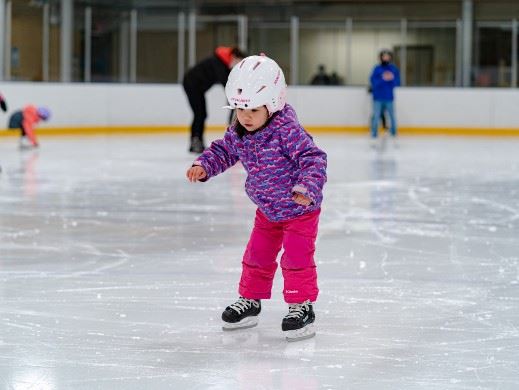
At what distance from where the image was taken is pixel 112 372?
107 inches

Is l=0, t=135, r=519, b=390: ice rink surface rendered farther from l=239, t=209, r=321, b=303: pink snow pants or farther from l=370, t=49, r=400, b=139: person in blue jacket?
l=370, t=49, r=400, b=139: person in blue jacket

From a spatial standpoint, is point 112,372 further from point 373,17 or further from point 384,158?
point 373,17

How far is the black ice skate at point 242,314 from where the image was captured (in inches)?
127

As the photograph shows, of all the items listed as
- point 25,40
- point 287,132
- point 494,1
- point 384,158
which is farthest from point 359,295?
point 494,1

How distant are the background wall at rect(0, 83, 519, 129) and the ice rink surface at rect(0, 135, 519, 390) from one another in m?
8.07

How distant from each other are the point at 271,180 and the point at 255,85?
0.29 metres

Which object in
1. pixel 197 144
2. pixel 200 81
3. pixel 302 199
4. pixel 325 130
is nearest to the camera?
pixel 302 199

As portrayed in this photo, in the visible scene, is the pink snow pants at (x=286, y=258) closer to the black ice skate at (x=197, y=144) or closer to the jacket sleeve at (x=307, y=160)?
the jacket sleeve at (x=307, y=160)

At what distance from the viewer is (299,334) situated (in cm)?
312

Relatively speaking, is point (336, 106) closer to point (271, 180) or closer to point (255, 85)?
point (271, 180)

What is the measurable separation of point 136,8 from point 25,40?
2393 mm

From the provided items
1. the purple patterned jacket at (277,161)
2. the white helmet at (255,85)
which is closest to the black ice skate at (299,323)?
the purple patterned jacket at (277,161)

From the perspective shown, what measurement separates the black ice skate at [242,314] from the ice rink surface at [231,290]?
0.04 metres

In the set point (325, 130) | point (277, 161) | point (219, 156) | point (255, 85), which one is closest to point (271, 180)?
point (277, 161)
